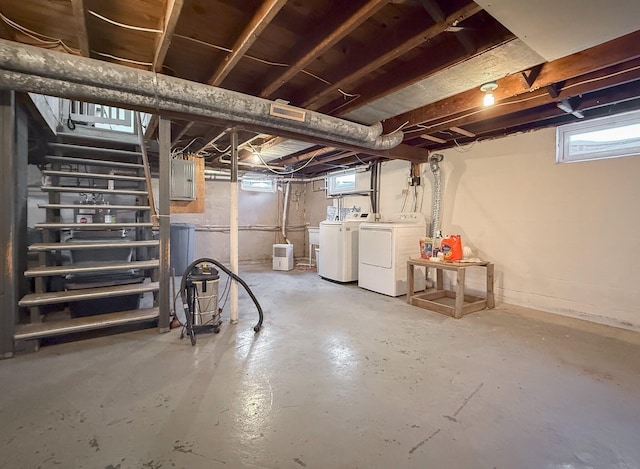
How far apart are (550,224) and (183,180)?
4827mm

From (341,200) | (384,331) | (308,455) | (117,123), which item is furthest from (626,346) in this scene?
(117,123)

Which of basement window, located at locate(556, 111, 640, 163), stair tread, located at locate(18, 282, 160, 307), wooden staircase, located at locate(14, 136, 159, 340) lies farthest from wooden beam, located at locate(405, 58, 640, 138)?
stair tread, located at locate(18, 282, 160, 307)

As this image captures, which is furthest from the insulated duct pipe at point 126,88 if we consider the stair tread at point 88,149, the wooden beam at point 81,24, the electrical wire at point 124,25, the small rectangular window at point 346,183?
the small rectangular window at point 346,183

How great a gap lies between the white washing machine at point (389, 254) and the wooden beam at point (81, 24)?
3604 millimetres

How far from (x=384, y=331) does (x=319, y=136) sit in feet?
7.05

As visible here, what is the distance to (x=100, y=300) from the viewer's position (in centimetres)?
303

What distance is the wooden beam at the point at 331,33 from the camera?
1690mm

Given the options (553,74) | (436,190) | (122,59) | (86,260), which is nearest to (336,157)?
(436,190)

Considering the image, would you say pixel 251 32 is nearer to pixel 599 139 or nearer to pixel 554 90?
pixel 554 90

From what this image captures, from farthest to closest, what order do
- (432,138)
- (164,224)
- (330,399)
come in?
(432,138)
(164,224)
(330,399)

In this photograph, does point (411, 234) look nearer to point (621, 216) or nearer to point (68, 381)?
point (621, 216)

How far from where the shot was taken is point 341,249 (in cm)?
514

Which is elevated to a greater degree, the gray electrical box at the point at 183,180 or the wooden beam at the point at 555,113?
the wooden beam at the point at 555,113

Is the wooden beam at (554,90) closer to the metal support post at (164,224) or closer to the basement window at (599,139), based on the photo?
the basement window at (599,139)
